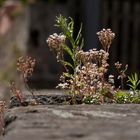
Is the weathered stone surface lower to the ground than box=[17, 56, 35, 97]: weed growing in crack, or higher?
lower

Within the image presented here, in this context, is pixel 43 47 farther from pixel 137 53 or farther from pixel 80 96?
pixel 80 96

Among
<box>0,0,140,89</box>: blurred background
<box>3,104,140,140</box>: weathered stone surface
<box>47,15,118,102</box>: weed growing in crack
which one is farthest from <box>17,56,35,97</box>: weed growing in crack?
<box>0,0,140,89</box>: blurred background

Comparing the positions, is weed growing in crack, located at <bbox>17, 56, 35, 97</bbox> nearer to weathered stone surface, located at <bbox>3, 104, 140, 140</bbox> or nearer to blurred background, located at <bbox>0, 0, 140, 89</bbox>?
weathered stone surface, located at <bbox>3, 104, 140, 140</bbox>

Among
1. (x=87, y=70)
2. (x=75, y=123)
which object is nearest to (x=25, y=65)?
(x=87, y=70)

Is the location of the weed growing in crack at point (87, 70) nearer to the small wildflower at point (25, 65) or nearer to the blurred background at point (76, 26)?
the small wildflower at point (25, 65)

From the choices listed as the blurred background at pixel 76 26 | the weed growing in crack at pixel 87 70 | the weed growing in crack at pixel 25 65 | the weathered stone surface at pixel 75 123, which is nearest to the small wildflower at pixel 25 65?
the weed growing in crack at pixel 25 65

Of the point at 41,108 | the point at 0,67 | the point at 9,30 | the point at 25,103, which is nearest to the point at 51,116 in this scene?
the point at 41,108

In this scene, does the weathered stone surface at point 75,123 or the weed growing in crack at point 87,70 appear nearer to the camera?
the weathered stone surface at point 75,123
